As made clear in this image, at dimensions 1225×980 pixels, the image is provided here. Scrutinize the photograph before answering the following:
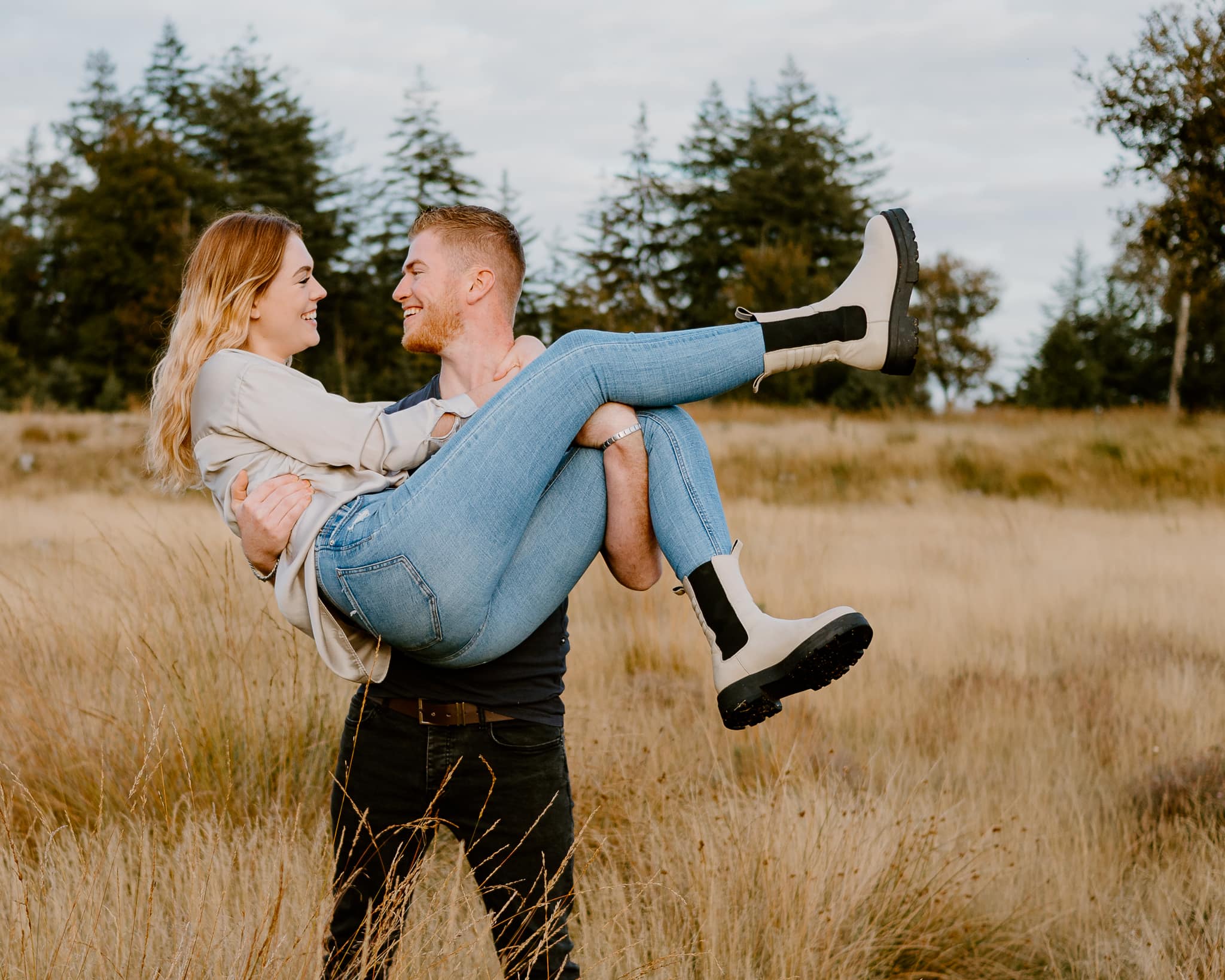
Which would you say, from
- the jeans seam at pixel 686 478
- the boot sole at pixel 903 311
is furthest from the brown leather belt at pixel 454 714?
the boot sole at pixel 903 311

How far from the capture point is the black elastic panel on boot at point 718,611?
2195 mm

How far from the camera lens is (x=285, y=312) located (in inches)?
96.8

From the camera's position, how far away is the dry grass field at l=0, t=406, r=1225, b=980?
2.56 metres

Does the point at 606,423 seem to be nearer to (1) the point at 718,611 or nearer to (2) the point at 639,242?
(1) the point at 718,611

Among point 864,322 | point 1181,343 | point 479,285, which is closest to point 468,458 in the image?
point 479,285

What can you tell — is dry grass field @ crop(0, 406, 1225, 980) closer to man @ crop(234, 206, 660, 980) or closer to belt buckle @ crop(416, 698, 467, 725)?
man @ crop(234, 206, 660, 980)

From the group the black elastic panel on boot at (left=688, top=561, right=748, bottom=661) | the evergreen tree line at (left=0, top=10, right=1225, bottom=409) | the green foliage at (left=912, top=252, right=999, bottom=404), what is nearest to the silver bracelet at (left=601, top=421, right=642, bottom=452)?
the black elastic panel on boot at (left=688, top=561, right=748, bottom=661)

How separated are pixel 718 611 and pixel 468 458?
2.09ft

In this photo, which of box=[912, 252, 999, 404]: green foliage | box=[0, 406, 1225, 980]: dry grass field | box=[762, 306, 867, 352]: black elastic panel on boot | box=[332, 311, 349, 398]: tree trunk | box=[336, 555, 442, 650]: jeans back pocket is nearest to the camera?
box=[336, 555, 442, 650]: jeans back pocket

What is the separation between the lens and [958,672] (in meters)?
5.78

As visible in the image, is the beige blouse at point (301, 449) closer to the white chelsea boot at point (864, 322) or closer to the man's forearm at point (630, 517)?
the man's forearm at point (630, 517)

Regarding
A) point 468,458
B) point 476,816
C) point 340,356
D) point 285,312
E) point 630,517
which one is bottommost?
point 476,816

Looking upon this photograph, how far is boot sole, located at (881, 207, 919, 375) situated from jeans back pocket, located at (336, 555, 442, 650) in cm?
120

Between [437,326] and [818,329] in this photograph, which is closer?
[818,329]
